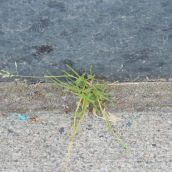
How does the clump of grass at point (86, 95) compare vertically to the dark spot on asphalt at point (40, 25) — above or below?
below

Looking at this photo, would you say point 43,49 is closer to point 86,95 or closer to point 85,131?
point 86,95

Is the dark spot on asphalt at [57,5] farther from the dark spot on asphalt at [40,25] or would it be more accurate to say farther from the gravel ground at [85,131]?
the gravel ground at [85,131]

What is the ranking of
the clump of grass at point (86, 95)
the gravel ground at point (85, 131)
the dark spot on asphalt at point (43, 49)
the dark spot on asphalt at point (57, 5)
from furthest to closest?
the dark spot on asphalt at point (57, 5)
the dark spot on asphalt at point (43, 49)
the clump of grass at point (86, 95)
the gravel ground at point (85, 131)

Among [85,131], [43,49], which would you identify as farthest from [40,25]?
[85,131]

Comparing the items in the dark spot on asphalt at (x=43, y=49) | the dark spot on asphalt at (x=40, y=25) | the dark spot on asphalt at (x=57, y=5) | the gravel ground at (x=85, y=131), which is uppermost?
the dark spot on asphalt at (x=57, y=5)

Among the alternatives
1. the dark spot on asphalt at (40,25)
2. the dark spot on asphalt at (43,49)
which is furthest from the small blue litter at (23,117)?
the dark spot on asphalt at (40,25)

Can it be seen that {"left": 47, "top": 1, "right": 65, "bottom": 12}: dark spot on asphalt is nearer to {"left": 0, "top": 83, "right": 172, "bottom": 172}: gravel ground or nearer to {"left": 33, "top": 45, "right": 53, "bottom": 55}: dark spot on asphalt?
{"left": 33, "top": 45, "right": 53, "bottom": 55}: dark spot on asphalt
